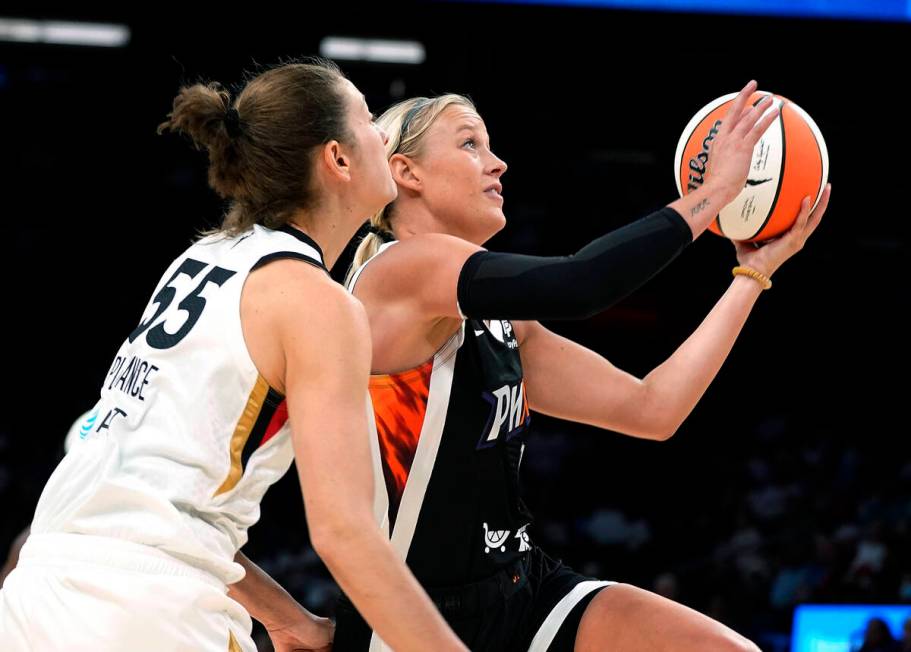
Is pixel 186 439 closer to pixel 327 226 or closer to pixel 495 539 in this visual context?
pixel 327 226

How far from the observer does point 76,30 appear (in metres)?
8.69

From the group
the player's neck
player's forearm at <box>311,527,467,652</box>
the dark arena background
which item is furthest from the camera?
the dark arena background

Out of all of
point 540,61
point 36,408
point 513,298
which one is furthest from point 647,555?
point 513,298

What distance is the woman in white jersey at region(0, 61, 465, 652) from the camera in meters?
1.84

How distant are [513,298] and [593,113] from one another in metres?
7.49

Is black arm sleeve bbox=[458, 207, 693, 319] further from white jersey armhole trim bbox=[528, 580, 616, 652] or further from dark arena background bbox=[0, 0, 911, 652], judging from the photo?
dark arena background bbox=[0, 0, 911, 652]

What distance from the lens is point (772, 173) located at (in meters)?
2.92

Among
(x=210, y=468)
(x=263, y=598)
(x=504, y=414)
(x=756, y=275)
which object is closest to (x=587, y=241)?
(x=756, y=275)

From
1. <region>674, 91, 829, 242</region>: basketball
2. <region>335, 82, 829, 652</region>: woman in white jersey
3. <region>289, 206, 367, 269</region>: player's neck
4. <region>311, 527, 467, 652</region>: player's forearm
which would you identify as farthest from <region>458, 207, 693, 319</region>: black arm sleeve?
<region>311, 527, 467, 652</region>: player's forearm

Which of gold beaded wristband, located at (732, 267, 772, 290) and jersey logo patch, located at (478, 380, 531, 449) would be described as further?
gold beaded wristband, located at (732, 267, 772, 290)

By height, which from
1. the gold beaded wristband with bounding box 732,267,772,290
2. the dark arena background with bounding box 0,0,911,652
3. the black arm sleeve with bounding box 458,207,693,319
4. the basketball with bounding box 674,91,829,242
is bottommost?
the dark arena background with bounding box 0,0,911,652

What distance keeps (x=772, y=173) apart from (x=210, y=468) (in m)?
1.67

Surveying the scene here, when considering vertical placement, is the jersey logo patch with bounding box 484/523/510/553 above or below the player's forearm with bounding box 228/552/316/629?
above

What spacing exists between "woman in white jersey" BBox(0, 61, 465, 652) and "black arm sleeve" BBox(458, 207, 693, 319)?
43cm
